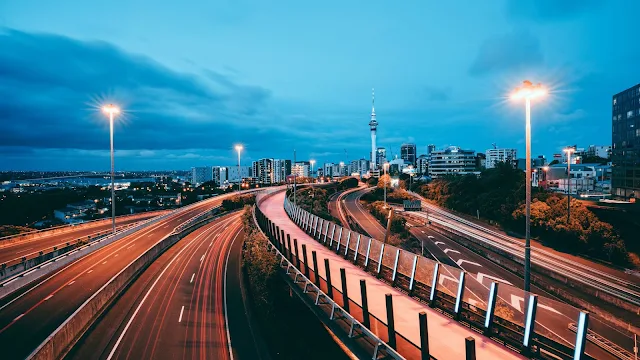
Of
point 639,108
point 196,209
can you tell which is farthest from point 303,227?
point 639,108

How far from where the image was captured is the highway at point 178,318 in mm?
17828

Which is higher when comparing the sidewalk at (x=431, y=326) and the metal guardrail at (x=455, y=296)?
the metal guardrail at (x=455, y=296)

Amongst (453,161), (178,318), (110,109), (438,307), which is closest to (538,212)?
(438,307)

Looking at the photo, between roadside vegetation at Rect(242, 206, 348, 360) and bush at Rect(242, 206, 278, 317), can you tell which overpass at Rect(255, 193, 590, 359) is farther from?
bush at Rect(242, 206, 278, 317)

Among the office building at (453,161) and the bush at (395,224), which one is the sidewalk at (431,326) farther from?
the office building at (453,161)

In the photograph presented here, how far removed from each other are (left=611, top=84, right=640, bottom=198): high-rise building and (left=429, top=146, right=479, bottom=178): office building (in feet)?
218

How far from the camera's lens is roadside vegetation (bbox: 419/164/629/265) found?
31406mm

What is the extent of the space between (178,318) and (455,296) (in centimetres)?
1943

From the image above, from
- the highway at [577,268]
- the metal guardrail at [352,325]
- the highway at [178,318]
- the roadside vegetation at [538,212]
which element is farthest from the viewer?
the roadside vegetation at [538,212]

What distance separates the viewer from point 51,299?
20969mm

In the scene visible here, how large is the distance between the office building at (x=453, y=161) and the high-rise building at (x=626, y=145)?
66.5 metres

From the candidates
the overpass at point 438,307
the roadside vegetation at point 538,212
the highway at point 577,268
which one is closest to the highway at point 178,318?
the overpass at point 438,307

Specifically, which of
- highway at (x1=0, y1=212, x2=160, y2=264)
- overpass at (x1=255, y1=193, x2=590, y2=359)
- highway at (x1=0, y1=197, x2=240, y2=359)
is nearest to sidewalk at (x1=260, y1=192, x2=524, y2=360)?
overpass at (x1=255, y1=193, x2=590, y2=359)

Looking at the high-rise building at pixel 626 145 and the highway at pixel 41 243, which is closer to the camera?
the highway at pixel 41 243
